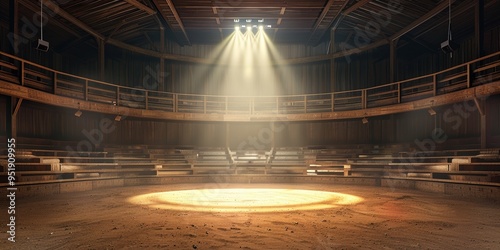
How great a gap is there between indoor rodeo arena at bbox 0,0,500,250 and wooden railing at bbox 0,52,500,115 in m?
0.14

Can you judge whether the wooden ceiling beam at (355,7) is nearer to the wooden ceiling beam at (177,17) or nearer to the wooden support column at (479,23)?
the wooden support column at (479,23)

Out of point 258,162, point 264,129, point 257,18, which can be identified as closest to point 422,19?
point 257,18

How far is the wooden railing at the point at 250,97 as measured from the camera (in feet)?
43.5

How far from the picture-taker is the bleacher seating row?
38.4 feet

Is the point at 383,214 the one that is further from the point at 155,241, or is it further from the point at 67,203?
the point at 67,203

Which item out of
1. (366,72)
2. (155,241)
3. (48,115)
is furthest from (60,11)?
(366,72)

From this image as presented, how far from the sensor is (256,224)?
646cm

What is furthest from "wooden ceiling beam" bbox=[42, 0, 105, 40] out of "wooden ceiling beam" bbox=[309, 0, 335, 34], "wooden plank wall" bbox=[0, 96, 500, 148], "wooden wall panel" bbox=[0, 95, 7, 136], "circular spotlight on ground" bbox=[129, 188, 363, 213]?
"wooden ceiling beam" bbox=[309, 0, 335, 34]

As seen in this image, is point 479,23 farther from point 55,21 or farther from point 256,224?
point 55,21

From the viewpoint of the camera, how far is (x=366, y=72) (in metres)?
21.7

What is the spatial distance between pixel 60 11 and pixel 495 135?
772 inches

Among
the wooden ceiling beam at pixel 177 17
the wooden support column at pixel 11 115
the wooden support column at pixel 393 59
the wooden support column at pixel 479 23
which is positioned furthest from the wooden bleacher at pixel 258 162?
the wooden ceiling beam at pixel 177 17

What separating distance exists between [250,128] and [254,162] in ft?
10.3

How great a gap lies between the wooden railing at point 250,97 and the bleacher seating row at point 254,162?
96.9 inches
